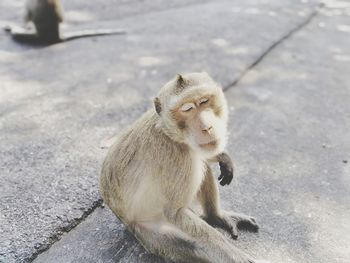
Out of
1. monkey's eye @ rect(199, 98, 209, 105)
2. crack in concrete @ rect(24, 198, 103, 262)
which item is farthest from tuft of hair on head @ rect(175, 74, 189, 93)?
crack in concrete @ rect(24, 198, 103, 262)

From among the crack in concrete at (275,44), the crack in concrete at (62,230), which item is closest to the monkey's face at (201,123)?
the crack in concrete at (62,230)

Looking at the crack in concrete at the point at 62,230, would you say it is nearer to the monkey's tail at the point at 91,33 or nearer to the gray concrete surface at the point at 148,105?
the gray concrete surface at the point at 148,105

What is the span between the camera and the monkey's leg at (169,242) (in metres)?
2.38

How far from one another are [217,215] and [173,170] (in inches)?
24.0

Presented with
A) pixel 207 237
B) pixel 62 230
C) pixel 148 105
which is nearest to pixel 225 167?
pixel 207 237

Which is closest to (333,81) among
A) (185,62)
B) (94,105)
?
(185,62)

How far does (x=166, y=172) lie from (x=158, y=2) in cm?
615

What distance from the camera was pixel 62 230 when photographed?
2832 millimetres

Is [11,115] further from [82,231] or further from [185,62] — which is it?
[185,62]

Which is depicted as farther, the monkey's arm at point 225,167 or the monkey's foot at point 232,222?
the monkey's foot at point 232,222

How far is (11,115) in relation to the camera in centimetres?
410

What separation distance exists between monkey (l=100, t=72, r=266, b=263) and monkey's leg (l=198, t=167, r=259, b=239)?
25 centimetres

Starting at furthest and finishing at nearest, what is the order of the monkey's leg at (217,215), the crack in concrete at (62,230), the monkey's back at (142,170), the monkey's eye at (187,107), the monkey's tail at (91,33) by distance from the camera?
1. the monkey's tail at (91,33)
2. the monkey's leg at (217,215)
3. the crack in concrete at (62,230)
4. the monkey's back at (142,170)
5. the monkey's eye at (187,107)

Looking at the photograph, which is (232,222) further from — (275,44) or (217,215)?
(275,44)
